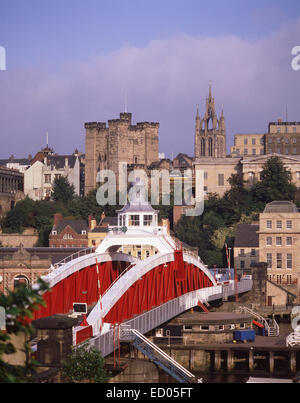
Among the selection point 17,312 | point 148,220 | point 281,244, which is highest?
point 148,220

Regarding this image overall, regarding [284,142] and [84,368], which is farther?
[284,142]

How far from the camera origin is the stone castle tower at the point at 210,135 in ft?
548

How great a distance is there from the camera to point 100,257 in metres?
49.0

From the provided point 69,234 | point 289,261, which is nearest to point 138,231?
point 289,261

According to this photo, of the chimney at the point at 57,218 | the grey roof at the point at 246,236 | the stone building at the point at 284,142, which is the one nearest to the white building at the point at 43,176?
the chimney at the point at 57,218

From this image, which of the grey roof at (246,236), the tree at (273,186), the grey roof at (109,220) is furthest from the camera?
the tree at (273,186)

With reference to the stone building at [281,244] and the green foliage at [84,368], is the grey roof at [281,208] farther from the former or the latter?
the green foliage at [84,368]

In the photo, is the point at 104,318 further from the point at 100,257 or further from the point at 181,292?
the point at 181,292

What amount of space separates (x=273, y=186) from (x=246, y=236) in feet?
78.2

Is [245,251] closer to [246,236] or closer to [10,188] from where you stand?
[246,236]

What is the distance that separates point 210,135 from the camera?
168500 mm

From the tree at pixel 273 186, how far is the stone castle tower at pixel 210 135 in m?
44.3
